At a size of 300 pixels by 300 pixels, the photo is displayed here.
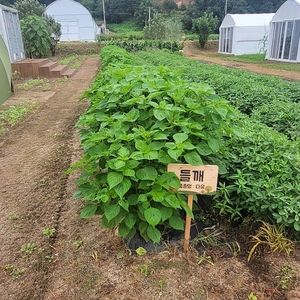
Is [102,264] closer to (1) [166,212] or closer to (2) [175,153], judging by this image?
(1) [166,212]

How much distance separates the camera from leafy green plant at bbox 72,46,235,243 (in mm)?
1753

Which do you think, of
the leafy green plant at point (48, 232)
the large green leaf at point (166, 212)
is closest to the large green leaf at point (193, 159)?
the large green leaf at point (166, 212)

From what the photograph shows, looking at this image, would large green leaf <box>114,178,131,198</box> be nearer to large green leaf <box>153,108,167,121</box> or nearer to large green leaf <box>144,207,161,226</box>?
large green leaf <box>144,207,161,226</box>

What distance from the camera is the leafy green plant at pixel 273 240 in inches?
79.2

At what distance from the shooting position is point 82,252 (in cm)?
220

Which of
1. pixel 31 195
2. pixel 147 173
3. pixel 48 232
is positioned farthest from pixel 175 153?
pixel 31 195

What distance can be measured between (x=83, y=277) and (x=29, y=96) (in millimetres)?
7418

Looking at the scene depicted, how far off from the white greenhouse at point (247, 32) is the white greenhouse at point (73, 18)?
55.0ft

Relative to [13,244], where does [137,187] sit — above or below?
above

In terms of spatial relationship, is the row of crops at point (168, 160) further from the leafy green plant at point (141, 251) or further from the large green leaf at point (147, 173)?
the leafy green plant at point (141, 251)

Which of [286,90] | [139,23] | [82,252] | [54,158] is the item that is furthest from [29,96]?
[139,23]

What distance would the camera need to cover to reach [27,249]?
2320mm

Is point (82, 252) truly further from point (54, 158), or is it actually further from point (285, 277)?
point (54, 158)

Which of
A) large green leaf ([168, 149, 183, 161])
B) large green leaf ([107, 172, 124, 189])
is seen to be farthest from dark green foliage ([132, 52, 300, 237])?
large green leaf ([107, 172, 124, 189])
